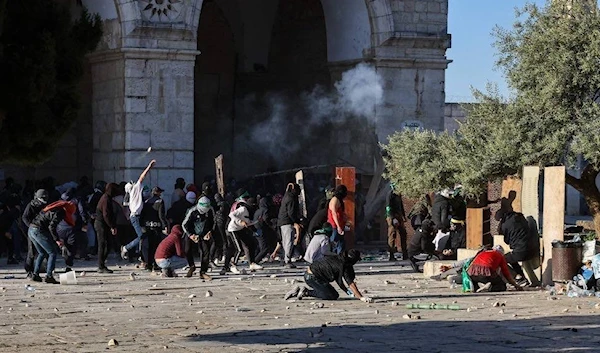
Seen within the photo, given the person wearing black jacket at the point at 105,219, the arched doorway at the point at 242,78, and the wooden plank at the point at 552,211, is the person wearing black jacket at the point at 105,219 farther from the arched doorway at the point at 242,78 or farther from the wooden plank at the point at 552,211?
the arched doorway at the point at 242,78

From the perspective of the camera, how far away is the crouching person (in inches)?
798

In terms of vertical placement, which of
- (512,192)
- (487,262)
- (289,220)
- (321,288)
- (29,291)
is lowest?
(29,291)

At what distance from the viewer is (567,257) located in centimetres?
1831

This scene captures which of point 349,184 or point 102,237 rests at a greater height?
point 349,184

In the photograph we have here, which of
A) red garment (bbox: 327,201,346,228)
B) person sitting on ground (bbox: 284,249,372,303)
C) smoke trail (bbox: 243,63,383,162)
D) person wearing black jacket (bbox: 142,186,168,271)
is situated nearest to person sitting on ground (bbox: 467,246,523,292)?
person sitting on ground (bbox: 284,249,372,303)

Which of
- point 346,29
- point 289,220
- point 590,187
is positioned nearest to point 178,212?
point 289,220

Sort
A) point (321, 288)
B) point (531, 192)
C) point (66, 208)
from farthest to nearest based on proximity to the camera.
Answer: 1. point (66, 208)
2. point (531, 192)
3. point (321, 288)

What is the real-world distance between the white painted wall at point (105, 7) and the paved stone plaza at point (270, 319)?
7060 mm

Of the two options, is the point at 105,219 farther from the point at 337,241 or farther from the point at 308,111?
the point at 308,111

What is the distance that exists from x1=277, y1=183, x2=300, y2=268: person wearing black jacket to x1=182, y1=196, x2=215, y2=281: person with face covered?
6.47 ft

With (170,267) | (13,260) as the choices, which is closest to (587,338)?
(170,267)

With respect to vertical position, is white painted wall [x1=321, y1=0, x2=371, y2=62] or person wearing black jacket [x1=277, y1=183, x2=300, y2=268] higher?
white painted wall [x1=321, y1=0, x2=371, y2=62]

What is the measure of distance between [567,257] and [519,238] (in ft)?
2.25

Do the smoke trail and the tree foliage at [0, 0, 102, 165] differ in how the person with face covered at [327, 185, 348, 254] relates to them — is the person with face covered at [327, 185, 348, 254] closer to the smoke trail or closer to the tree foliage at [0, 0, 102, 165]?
the smoke trail
